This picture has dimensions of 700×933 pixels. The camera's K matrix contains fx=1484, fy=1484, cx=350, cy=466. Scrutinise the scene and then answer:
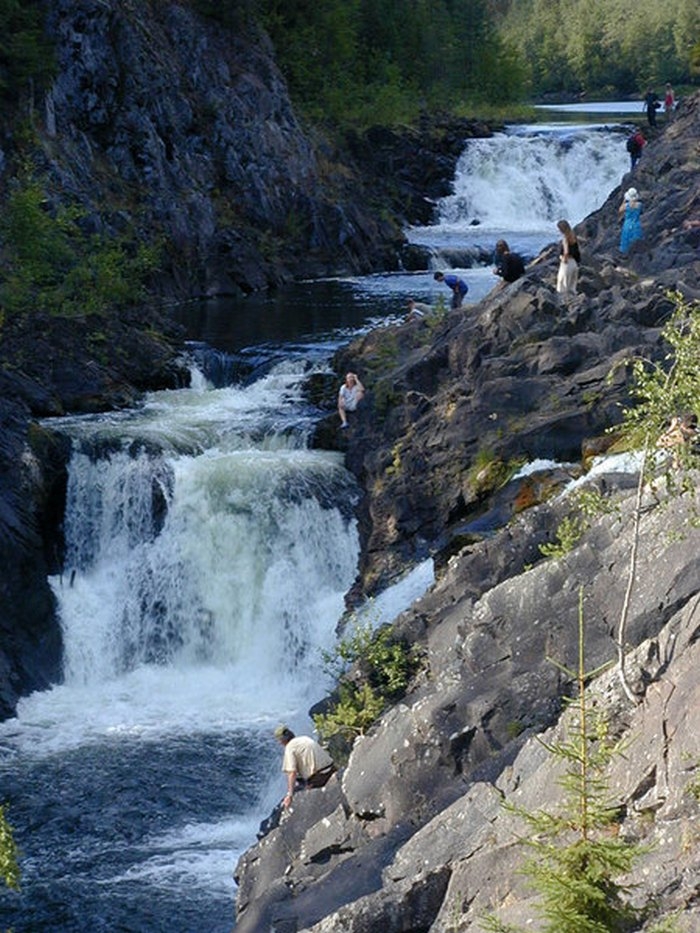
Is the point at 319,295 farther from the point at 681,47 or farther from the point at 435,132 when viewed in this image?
the point at 681,47

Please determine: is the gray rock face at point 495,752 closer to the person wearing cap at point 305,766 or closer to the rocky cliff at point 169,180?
the person wearing cap at point 305,766

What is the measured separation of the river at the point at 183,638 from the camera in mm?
17172

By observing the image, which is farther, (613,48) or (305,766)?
(613,48)

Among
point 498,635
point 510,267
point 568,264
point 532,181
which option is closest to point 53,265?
point 510,267

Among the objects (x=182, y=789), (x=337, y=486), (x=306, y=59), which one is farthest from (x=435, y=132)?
(x=182, y=789)

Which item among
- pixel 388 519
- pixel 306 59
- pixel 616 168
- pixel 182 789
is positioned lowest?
pixel 182 789

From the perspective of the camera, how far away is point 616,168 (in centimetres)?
5647

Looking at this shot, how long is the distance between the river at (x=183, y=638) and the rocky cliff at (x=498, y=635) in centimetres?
125

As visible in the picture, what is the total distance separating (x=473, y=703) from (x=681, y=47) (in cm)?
10966

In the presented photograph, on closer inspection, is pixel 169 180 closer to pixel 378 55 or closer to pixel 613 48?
pixel 378 55

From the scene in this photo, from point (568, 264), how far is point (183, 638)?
8848 mm

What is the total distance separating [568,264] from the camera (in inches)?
969

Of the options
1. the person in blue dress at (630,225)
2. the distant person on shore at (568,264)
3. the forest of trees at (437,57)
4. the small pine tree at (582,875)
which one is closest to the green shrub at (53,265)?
the person in blue dress at (630,225)

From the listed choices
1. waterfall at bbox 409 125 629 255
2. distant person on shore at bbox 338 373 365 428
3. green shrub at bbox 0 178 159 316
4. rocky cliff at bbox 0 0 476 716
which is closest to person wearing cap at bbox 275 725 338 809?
distant person on shore at bbox 338 373 365 428
